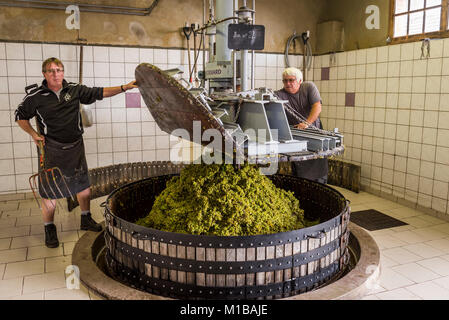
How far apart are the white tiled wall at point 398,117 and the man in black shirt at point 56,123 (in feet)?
10.7

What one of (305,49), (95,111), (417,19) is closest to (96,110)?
(95,111)

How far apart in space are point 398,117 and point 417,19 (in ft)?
3.72

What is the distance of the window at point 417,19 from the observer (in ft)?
14.0

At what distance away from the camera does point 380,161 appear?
516cm

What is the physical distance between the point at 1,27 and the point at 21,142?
4.39ft

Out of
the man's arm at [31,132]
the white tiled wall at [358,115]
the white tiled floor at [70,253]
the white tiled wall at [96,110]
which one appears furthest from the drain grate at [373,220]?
the man's arm at [31,132]

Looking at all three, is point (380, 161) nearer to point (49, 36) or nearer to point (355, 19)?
point (355, 19)

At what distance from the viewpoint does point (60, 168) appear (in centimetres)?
365

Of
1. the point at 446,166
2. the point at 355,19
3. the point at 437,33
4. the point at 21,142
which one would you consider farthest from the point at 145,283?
the point at 355,19

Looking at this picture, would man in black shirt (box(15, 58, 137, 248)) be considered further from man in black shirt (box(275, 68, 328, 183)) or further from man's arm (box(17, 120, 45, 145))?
man in black shirt (box(275, 68, 328, 183))

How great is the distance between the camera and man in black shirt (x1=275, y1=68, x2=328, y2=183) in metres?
4.27

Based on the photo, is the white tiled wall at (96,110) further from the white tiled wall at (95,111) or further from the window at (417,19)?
the window at (417,19)

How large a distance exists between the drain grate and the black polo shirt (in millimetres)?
2926

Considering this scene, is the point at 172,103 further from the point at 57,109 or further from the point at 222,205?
the point at 57,109
